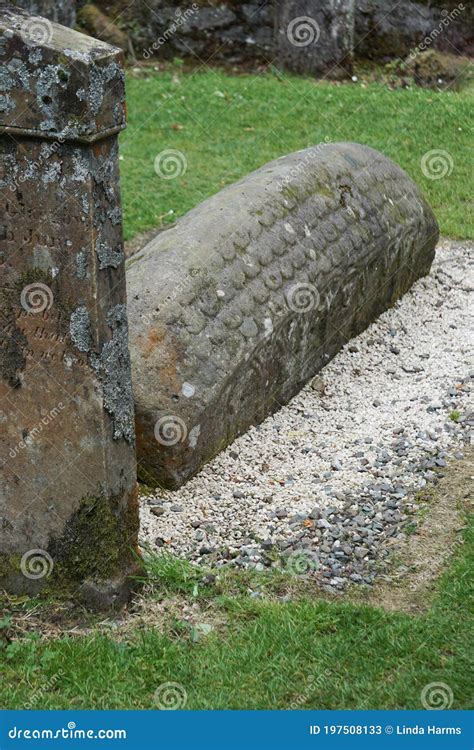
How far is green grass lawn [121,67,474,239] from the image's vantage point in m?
9.74

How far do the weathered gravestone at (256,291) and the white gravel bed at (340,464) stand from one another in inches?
5.3

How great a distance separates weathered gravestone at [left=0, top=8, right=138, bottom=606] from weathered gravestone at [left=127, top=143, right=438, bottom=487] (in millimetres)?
848

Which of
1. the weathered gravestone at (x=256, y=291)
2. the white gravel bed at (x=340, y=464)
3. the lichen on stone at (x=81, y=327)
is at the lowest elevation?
the white gravel bed at (x=340, y=464)

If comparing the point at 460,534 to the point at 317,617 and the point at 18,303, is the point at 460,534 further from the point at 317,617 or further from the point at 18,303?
the point at 18,303

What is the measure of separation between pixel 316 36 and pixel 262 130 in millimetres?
1898

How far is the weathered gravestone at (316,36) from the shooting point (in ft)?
40.2

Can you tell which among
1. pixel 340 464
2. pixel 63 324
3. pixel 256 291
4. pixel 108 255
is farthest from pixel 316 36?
pixel 63 324

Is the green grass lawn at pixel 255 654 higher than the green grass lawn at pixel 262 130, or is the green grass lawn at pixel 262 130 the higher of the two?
the green grass lawn at pixel 262 130

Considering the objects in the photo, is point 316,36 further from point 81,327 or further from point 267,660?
point 267,660

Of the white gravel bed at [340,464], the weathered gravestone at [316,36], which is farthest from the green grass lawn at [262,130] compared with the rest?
the white gravel bed at [340,464]

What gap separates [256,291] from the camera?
589 centimetres

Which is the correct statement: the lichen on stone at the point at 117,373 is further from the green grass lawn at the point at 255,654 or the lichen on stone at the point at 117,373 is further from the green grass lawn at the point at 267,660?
the green grass lawn at the point at 267,660

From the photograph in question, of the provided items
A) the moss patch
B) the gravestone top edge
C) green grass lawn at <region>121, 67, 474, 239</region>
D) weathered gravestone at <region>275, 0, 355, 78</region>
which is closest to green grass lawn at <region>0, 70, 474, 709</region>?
the moss patch

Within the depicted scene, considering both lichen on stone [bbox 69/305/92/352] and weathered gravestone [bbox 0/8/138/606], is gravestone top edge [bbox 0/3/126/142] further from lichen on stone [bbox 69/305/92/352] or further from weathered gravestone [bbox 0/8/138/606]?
lichen on stone [bbox 69/305/92/352]
